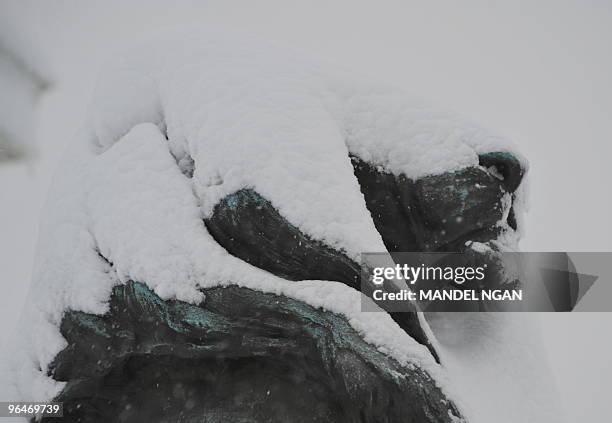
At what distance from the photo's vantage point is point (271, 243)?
13.1 feet

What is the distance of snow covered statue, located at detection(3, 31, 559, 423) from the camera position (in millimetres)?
Answer: 3781

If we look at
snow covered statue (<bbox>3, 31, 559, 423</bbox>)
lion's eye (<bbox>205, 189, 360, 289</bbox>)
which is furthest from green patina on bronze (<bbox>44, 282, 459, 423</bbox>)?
lion's eye (<bbox>205, 189, 360, 289</bbox>)

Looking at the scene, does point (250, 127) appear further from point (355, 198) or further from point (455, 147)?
point (455, 147)

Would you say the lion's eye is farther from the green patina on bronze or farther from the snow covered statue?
the green patina on bronze

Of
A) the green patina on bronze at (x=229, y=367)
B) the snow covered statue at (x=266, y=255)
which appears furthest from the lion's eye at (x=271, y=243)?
the green patina on bronze at (x=229, y=367)

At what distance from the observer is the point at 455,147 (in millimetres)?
4531

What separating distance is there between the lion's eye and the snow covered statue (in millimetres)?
15

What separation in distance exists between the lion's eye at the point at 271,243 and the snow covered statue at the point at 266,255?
Result: 15 millimetres

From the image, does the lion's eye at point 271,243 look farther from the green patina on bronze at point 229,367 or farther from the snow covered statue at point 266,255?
the green patina on bronze at point 229,367

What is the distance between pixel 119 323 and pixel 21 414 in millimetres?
1142

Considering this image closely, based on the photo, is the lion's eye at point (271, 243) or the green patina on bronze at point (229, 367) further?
the lion's eye at point (271, 243)

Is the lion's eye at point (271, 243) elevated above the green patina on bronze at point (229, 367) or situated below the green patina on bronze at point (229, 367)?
above

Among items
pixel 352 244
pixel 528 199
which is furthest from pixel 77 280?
pixel 528 199

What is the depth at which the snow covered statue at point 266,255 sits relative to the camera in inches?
149
